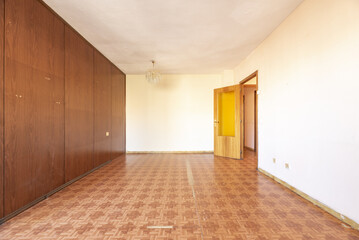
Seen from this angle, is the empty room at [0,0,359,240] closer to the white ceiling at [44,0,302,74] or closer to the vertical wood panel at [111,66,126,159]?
the white ceiling at [44,0,302,74]

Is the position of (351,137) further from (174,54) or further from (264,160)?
(174,54)

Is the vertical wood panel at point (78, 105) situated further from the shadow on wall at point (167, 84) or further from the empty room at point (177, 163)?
the shadow on wall at point (167, 84)

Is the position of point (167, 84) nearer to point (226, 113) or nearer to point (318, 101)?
point (226, 113)

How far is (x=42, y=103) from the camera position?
260cm

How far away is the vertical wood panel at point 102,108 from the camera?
438 centimetres

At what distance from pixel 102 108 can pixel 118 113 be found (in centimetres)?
123

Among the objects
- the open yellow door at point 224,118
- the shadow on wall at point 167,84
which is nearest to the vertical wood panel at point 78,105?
the shadow on wall at point 167,84

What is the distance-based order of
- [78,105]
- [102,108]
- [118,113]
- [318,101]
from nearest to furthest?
[318,101] < [78,105] < [102,108] < [118,113]

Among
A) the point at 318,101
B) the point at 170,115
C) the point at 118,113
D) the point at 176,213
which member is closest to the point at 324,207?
the point at 318,101

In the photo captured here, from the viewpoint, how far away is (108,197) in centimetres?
272

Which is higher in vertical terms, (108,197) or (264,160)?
(264,160)

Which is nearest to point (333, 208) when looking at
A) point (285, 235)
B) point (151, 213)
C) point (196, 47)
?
point (285, 235)

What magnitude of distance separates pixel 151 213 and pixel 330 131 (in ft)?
8.00

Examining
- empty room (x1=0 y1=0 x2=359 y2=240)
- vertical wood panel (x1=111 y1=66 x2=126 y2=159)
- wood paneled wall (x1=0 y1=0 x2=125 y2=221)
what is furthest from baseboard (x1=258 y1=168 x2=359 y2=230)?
vertical wood panel (x1=111 y1=66 x2=126 y2=159)
